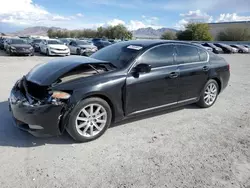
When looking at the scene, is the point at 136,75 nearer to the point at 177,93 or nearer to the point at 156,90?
the point at 156,90

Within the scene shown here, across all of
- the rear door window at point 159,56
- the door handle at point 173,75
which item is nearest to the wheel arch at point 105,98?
the rear door window at point 159,56

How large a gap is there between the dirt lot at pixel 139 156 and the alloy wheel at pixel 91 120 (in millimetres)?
189

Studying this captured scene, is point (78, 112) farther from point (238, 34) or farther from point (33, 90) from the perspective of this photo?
point (238, 34)

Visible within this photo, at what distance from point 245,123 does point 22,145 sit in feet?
13.5

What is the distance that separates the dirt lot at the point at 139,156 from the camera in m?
2.61

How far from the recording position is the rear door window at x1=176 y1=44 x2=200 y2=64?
4582 mm

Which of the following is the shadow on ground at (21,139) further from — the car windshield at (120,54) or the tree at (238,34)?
the tree at (238,34)

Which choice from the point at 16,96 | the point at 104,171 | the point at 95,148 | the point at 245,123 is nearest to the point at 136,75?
the point at 95,148

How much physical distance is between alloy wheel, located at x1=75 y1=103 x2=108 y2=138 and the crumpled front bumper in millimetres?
320

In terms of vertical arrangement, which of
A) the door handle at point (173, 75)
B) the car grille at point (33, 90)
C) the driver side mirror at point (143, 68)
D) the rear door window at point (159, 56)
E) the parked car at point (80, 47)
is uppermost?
the rear door window at point (159, 56)

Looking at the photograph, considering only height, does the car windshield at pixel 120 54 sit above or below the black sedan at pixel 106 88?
above

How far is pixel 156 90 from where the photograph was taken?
4129 millimetres

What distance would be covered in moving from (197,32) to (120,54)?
204 ft

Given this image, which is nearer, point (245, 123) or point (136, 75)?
point (136, 75)
